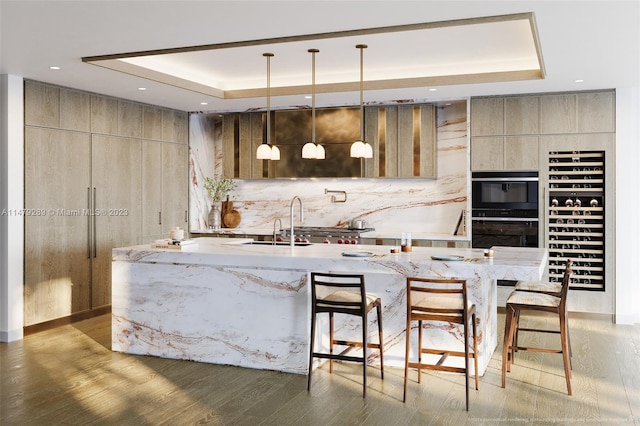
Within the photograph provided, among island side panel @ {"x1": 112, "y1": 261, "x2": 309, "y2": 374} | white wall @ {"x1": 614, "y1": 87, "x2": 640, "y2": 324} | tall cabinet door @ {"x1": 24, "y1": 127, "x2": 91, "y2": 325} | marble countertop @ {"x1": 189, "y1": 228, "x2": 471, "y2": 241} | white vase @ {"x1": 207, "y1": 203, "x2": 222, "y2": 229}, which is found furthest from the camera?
white vase @ {"x1": 207, "y1": 203, "x2": 222, "y2": 229}

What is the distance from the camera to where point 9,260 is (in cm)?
584

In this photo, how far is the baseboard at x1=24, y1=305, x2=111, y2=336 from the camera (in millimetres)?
6123

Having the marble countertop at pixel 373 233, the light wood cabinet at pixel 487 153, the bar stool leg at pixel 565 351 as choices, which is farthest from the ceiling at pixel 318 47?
the bar stool leg at pixel 565 351

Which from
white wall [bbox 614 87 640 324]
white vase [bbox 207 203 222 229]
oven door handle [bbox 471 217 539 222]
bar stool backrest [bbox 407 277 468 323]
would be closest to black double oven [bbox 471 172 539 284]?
oven door handle [bbox 471 217 539 222]

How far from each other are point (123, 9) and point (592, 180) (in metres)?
5.08

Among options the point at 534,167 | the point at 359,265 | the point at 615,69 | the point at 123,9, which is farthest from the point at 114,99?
the point at 615,69

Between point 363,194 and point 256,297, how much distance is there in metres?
3.39

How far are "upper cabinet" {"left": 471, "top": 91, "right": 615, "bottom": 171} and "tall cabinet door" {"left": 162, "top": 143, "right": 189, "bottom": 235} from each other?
3.70m

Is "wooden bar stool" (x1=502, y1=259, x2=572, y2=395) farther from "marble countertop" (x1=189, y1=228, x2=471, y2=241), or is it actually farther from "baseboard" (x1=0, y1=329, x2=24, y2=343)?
"baseboard" (x1=0, y1=329, x2=24, y2=343)

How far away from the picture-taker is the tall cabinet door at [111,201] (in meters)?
6.87

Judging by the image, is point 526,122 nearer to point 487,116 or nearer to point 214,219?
point 487,116

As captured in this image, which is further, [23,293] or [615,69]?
[23,293]

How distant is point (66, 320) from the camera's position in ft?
21.4

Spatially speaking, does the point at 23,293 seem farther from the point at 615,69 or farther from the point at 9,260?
the point at 615,69
